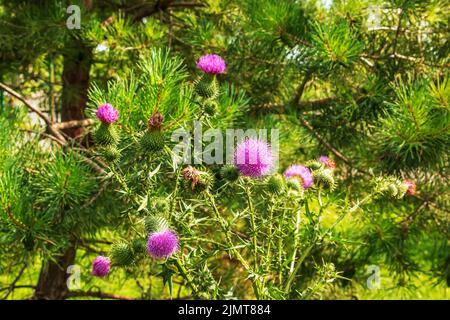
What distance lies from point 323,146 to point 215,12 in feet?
1.96

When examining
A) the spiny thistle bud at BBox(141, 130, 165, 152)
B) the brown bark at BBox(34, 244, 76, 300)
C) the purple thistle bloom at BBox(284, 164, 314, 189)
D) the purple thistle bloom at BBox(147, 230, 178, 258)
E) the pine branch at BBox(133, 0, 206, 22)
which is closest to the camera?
the purple thistle bloom at BBox(147, 230, 178, 258)

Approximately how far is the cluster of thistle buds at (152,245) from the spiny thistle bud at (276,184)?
197 mm

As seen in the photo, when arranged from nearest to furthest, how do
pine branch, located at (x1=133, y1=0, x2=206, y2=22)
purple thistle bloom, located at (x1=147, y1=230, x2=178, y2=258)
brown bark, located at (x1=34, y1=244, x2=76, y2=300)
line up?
purple thistle bloom, located at (x1=147, y1=230, x2=178, y2=258), pine branch, located at (x1=133, y1=0, x2=206, y2=22), brown bark, located at (x1=34, y1=244, x2=76, y2=300)

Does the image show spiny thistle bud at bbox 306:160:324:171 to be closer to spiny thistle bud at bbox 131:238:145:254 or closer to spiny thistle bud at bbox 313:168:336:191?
spiny thistle bud at bbox 313:168:336:191

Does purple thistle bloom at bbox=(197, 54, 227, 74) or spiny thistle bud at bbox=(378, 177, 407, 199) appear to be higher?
purple thistle bloom at bbox=(197, 54, 227, 74)

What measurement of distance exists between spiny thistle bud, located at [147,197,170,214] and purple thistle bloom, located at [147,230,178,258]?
6 centimetres

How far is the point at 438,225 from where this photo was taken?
200 centimetres

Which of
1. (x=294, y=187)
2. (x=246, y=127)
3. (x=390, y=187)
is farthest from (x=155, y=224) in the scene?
(x=246, y=127)

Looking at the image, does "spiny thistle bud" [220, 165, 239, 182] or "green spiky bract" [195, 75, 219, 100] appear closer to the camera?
"spiny thistle bud" [220, 165, 239, 182]

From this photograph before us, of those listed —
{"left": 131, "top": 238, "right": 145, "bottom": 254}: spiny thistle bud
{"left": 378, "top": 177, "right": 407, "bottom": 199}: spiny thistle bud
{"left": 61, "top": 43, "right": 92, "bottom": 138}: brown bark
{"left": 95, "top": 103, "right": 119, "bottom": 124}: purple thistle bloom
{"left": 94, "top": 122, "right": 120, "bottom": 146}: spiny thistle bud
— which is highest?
{"left": 61, "top": 43, "right": 92, "bottom": 138}: brown bark

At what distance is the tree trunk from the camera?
7.48ft

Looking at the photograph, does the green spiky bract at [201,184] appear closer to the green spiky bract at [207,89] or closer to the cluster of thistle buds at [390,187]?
the green spiky bract at [207,89]

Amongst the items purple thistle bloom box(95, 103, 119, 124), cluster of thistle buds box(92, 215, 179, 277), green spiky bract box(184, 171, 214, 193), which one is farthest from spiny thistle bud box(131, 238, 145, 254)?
purple thistle bloom box(95, 103, 119, 124)

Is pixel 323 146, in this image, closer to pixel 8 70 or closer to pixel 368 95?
pixel 368 95
